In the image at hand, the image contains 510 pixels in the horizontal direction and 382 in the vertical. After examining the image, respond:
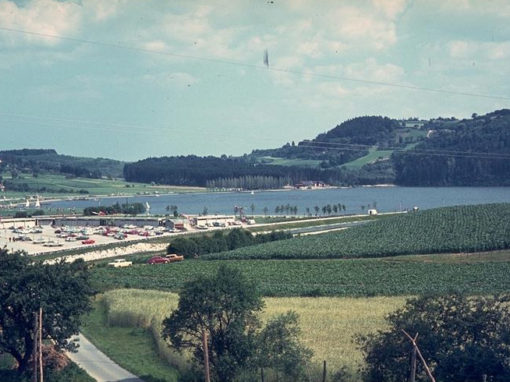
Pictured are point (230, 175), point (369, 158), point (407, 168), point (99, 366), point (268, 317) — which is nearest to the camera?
point (99, 366)

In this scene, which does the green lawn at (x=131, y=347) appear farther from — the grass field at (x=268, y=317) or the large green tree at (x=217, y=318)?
the large green tree at (x=217, y=318)

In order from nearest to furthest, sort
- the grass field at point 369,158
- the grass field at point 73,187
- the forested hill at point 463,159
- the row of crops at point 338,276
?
the row of crops at point 338,276, the grass field at point 73,187, the forested hill at point 463,159, the grass field at point 369,158

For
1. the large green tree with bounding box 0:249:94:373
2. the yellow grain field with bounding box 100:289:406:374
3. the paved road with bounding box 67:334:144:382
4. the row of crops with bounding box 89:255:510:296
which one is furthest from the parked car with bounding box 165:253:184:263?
the large green tree with bounding box 0:249:94:373

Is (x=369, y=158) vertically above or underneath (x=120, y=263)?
above

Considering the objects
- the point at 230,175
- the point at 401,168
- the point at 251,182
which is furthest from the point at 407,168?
the point at 230,175

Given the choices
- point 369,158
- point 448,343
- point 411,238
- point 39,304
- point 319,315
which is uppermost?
point 369,158

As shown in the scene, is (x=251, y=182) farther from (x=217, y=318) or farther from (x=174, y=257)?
(x=217, y=318)

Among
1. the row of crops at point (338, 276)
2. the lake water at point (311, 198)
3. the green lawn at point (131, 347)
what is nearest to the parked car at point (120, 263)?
the row of crops at point (338, 276)
